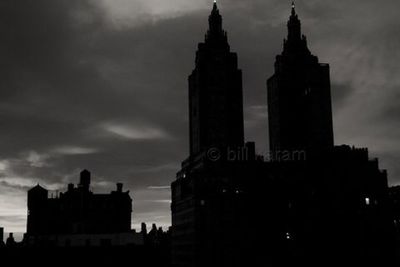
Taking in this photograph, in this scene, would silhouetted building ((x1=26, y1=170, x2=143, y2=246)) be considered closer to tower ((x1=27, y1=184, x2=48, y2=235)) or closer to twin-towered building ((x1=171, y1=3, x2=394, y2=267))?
tower ((x1=27, y1=184, x2=48, y2=235))

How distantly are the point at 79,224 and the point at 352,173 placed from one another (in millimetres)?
91433

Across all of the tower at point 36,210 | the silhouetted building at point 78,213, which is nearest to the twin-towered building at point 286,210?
the silhouetted building at point 78,213

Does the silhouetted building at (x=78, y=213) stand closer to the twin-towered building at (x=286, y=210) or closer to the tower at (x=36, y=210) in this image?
the tower at (x=36, y=210)

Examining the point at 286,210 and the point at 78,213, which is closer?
the point at 286,210

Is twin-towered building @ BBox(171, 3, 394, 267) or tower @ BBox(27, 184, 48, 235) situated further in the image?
tower @ BBox(27, 184, 48, 235)

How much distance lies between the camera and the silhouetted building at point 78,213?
173000mm

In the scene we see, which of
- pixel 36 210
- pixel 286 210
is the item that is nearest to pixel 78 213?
pixel 36 210

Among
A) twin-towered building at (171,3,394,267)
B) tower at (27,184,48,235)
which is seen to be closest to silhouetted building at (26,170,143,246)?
tower at (27,184,48,235)

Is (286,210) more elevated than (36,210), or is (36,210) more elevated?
(36,210)

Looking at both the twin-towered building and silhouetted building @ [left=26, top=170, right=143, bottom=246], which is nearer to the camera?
the twin-towered building

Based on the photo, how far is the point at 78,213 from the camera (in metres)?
175

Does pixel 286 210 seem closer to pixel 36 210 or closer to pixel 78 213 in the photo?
pixel 78 213

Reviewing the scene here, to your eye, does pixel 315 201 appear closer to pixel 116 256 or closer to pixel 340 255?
pixel 340 255

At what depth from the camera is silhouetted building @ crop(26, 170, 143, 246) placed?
568 feet
